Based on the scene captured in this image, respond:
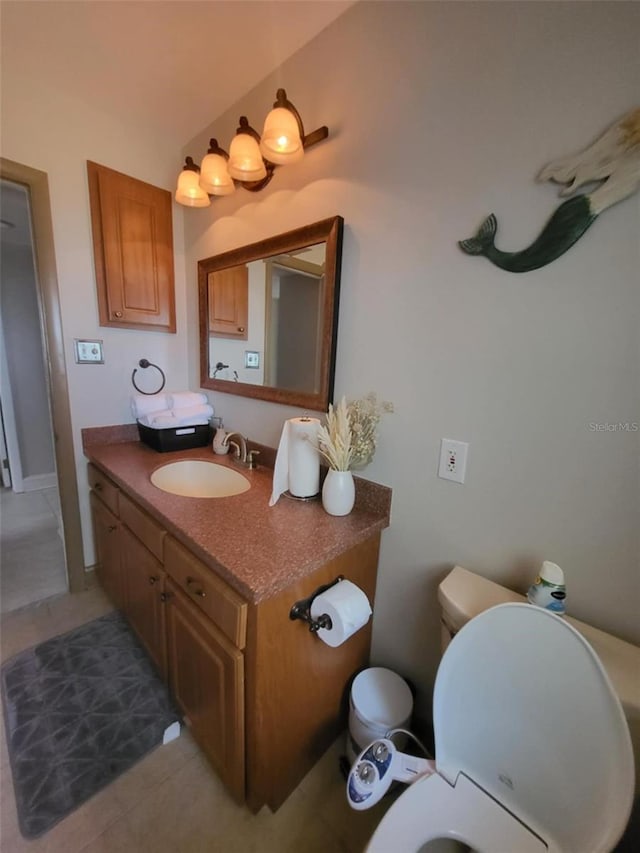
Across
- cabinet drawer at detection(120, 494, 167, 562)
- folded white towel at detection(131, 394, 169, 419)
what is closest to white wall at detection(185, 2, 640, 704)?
cabinet drawer at detection(120, 494, 167, 562)

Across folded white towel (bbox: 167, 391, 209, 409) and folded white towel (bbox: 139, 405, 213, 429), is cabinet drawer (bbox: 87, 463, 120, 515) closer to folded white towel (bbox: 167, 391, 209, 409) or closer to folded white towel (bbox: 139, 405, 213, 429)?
folded white towel (bbox: 139, 405, 213, 429)

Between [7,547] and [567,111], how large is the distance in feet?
11.1

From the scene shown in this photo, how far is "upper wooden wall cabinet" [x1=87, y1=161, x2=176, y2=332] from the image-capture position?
1589 millimetres

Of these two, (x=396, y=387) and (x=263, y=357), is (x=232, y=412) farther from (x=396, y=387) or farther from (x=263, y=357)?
(x=396, y=387)

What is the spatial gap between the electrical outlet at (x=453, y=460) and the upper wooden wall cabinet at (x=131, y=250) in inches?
65.7

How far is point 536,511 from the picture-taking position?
827mm

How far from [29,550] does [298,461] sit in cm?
224

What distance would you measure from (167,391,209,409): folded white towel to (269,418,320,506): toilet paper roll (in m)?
0.83

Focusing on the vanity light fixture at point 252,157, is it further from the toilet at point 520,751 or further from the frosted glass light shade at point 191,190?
the toilet at point 520,751

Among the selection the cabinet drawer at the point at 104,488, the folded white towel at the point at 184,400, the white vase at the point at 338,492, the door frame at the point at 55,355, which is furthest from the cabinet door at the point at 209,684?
the door frame at the point at 55,355

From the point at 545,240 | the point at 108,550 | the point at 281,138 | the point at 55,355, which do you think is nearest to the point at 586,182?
the point at 545,240

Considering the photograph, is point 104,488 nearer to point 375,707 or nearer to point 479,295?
point 375,707

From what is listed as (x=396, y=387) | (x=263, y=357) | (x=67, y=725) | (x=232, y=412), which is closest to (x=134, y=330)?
(x=232, y=412)

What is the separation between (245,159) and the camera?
4.00 ft
